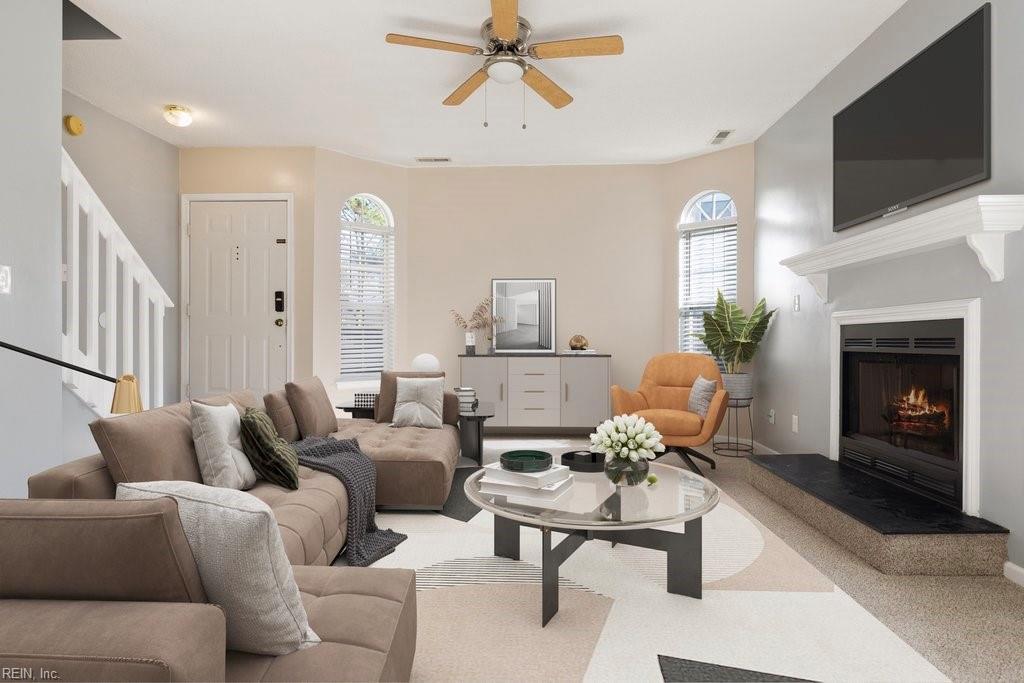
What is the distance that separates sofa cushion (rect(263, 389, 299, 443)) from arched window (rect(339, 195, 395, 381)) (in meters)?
2.41

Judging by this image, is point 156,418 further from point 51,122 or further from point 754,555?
point 754,555

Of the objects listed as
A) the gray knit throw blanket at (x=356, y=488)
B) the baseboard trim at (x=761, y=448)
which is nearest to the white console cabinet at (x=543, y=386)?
the baseboard trim at (x=761, y=448)

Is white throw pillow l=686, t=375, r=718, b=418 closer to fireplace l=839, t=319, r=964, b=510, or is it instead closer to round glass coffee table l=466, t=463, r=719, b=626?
fireplace l=839, t=319, r=964, b=510

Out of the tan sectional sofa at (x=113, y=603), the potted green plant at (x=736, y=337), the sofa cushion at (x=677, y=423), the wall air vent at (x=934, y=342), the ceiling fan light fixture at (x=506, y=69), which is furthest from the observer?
the potted green plant at (x=736, y=337)

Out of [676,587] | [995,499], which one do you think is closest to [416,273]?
[676,587]

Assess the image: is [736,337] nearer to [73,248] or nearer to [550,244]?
[550,244]

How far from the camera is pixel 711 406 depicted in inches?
177

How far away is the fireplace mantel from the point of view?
2398 mm

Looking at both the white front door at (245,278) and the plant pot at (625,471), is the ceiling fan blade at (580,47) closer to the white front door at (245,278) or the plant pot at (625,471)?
the plant pot at (625,471)

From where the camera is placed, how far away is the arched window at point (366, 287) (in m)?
5.96

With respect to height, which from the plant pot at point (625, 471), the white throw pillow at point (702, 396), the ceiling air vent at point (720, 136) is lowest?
the plant pot at point (625, 471)

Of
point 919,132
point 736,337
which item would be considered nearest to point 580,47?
point 919,132

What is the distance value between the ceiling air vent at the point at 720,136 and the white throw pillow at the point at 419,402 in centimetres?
327

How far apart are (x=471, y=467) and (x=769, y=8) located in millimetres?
3656
